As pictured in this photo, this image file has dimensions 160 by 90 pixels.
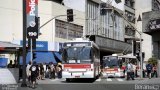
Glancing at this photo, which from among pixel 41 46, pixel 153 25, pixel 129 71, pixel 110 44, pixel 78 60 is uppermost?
pixel 153 25

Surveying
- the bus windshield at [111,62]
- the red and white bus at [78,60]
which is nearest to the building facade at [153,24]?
the bus windshield at [111,62]

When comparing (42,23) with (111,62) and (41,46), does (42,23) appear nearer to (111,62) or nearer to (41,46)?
(41,46)

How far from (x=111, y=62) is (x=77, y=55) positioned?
16698mm

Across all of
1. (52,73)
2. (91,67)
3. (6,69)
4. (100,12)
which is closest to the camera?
(6,69)

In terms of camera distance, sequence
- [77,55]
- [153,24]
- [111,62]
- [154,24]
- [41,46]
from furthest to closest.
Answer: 1. [41,46]
2. [111,62]
3. [153,24]
4. [154,24]
5. [77,55]

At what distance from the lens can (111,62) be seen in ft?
173

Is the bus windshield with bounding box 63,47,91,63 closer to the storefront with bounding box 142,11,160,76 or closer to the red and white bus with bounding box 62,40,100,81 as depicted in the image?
the red and white bus with bounding box 62,40,100,81

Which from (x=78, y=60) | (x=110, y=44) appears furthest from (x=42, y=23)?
(x=78, y=60)

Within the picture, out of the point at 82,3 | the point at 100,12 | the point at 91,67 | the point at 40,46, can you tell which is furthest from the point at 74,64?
the point at 100,12

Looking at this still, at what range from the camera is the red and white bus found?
3612cm

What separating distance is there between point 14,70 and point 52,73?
1340 centimetres

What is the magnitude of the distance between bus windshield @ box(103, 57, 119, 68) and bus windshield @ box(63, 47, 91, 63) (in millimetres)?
15696

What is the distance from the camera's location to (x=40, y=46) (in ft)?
199

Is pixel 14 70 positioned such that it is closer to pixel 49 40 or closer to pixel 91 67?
pixel 91 67
